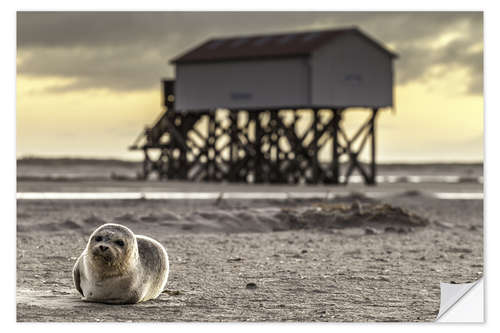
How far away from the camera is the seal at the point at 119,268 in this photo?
802 centimetres

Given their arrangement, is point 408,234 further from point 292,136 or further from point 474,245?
point 292,136

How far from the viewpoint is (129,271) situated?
27.5ft

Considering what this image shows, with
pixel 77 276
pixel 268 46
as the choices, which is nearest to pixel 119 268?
pixel 77 276

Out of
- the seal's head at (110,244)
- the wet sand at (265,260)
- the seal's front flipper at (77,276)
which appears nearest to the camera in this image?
the seal's head at (110,244)

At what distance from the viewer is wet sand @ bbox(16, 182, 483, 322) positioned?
350 inches

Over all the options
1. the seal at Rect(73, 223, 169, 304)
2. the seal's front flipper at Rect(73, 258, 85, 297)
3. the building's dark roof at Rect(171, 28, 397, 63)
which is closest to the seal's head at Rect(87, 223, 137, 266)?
the seal at Rect(73, 223, 169, 304)

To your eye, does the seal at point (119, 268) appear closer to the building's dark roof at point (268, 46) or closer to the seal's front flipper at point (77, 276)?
the seal's front flipper at point (77, 276)

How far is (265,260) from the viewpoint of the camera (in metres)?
12.5

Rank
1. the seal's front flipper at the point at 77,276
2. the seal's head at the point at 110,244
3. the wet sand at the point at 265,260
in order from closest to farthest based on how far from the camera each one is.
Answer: the seal's head at the point at 110,244, the seal's front flipper at the point at 77,276, the wet sand at the point at 265,260

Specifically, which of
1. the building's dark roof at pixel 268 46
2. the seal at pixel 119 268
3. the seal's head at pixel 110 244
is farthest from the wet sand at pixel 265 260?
the building's dark roof at pixel 268 46

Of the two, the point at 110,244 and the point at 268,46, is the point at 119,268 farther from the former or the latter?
the point at 268,46

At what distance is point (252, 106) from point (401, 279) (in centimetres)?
2189

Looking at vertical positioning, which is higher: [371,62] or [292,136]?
[371,62]
